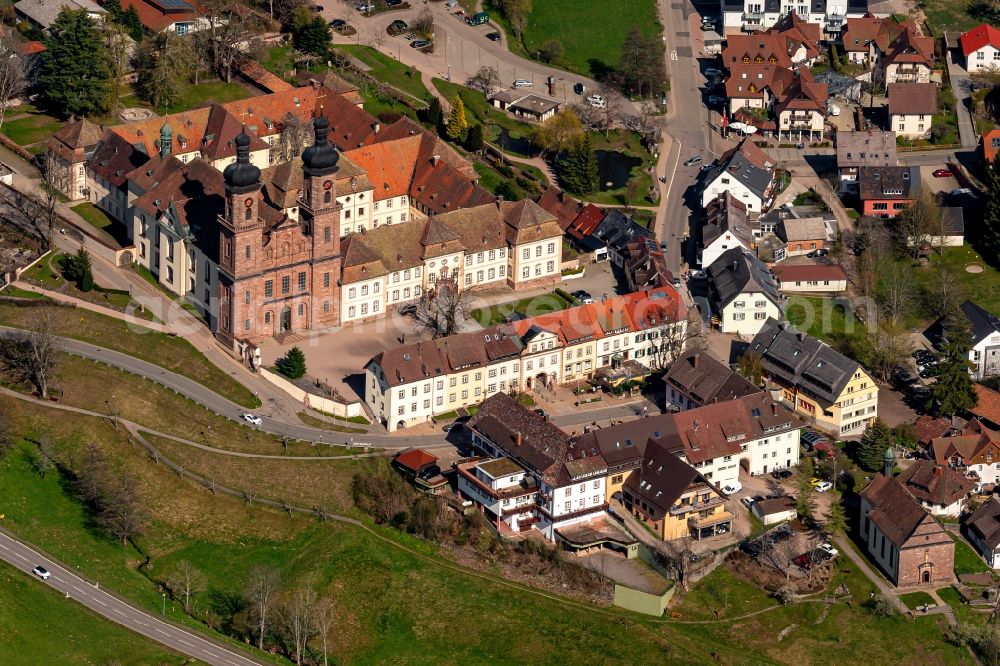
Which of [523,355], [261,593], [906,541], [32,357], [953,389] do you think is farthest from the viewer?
[953,389]

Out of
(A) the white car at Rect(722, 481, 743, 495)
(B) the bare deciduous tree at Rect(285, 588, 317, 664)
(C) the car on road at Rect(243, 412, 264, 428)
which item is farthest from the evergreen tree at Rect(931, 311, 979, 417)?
(B) the bare deciduous tree at Rect(285, 588, 317, 664)

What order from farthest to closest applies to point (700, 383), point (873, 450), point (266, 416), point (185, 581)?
point (700, 383), point (873, 450), point (266, 416), point (185, 581)

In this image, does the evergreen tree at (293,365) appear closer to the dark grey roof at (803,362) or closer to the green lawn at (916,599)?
the dark grey roof at (803,362)

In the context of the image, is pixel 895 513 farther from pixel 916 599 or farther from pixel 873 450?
pixel 873 450

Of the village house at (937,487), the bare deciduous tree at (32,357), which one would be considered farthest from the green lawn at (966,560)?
the bare deciduous tree at (32,357)

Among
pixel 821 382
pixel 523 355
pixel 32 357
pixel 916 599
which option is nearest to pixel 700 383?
pixel 821 382

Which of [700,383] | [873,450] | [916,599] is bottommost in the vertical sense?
[916,599]
